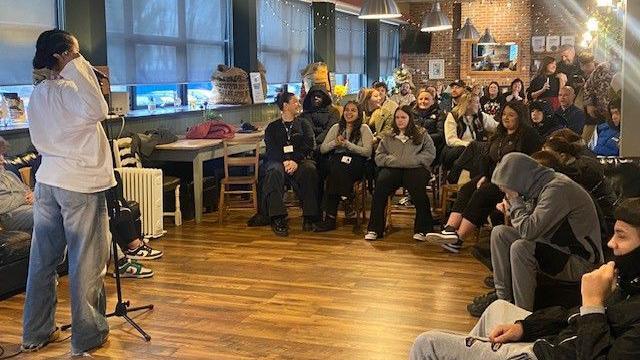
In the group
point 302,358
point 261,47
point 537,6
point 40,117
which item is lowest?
point 302,358

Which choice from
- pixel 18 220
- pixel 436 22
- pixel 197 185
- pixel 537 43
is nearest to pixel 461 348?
pixel 18 220

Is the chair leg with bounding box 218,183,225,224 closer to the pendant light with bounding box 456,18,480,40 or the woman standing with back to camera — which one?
the woman standing with back to camera

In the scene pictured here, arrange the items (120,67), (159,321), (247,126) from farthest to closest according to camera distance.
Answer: (247,126) → (120,67) → (159,321)

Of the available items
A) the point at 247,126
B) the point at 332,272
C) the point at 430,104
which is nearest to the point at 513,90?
the point at 430,104

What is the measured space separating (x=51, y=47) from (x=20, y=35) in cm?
307

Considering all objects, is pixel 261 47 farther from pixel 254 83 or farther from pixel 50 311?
pixel 50 311

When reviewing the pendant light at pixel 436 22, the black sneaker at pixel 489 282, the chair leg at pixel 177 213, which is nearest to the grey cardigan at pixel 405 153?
the black sneaker at pixel 489 282

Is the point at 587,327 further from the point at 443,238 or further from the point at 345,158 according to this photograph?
the point at 345,158

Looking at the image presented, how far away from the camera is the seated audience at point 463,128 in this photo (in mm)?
7176

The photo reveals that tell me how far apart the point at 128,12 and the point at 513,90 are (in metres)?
5.84

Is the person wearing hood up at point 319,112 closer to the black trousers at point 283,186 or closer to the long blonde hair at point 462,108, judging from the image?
the black trousers at point 283,186

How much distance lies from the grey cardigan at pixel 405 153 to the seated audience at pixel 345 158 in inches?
9.5

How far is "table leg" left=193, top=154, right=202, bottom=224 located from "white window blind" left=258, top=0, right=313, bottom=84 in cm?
384

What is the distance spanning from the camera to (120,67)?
7.62m
